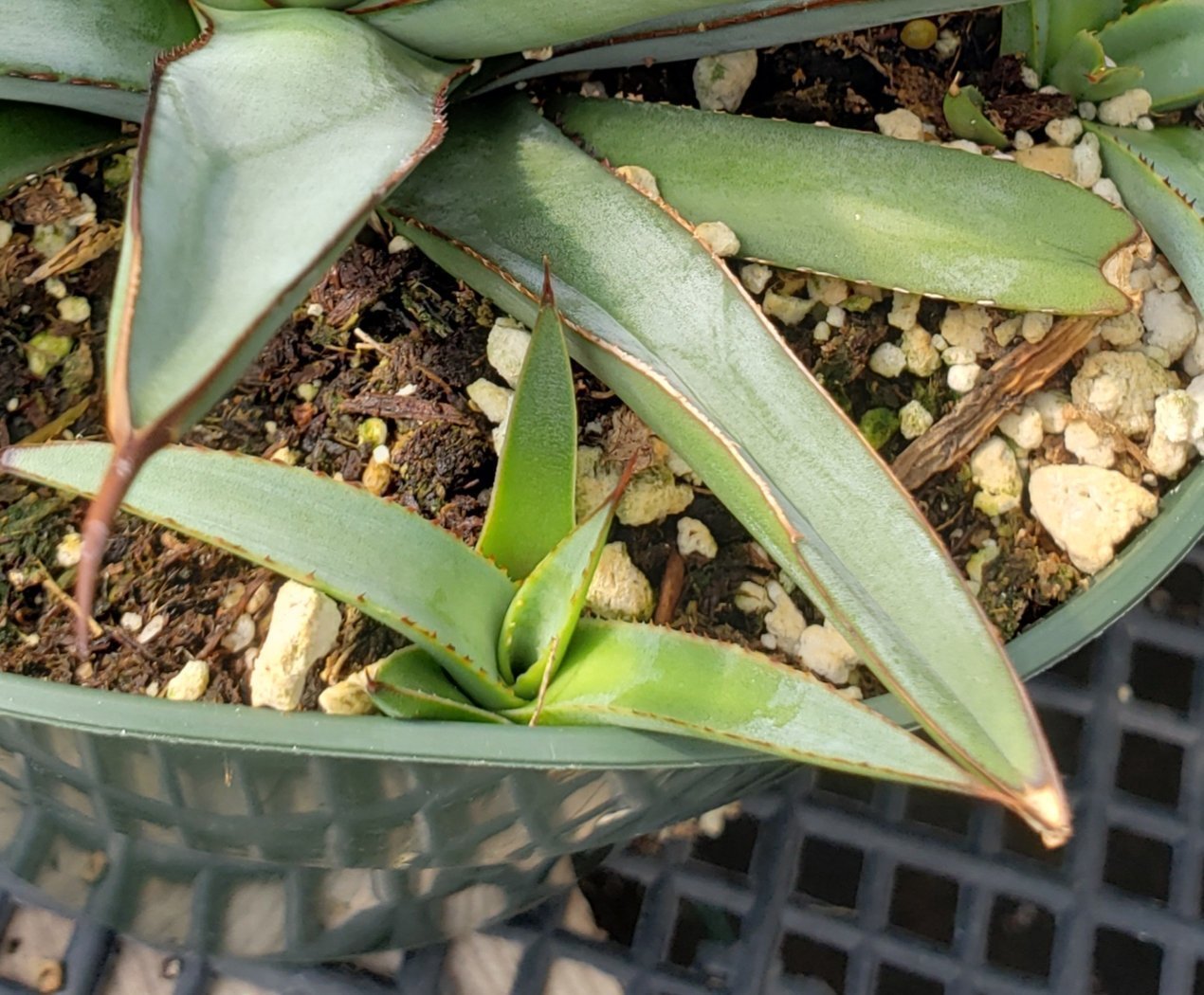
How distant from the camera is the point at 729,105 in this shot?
2.28 ft

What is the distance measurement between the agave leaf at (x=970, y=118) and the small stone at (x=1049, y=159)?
0.05ft

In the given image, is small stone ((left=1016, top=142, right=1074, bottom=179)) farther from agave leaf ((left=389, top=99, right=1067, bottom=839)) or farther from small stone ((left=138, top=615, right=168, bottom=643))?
small stone ((left=138, top=615, right=168, bottom=643))

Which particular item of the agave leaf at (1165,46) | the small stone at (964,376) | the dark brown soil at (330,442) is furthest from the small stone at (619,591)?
the agave leaf at (1165,46)

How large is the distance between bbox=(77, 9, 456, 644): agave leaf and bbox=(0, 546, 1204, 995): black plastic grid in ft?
1.90

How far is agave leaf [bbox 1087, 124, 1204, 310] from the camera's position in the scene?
25.1 inches

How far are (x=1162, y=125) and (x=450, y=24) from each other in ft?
1.56

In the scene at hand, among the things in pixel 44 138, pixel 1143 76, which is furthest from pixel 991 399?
pixel 44 138

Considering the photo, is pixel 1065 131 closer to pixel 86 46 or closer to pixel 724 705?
pixel 724 705

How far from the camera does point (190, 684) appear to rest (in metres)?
0.57

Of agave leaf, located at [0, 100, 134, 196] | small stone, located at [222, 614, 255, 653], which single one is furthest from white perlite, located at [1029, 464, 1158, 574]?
agave leaf, located at [0, 100, 134, 196]

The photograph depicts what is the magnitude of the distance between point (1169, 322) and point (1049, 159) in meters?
0.12

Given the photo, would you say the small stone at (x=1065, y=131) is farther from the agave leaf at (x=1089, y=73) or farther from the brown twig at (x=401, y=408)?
the brown twig at (x=401, y=408)

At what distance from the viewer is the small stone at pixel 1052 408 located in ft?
2.15

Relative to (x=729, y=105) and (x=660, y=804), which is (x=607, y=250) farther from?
(x=660, y=804)
